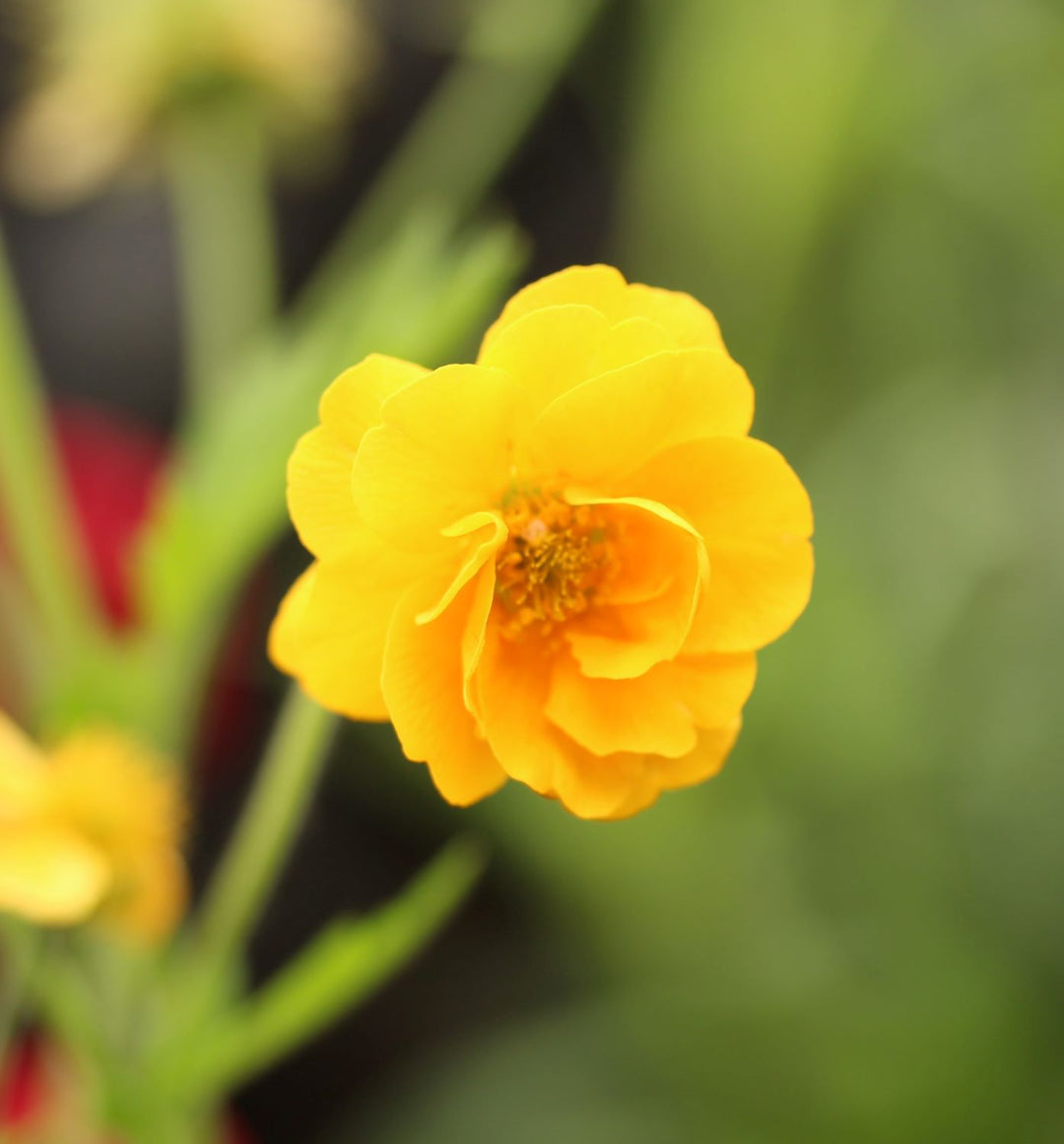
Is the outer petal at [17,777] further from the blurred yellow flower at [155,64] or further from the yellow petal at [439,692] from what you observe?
the blurred yellow flower at [155,64]

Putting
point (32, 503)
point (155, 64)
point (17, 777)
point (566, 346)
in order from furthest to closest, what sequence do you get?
point (155, 64)
point (32, 503)
point (17, 777)
point (566, 346)

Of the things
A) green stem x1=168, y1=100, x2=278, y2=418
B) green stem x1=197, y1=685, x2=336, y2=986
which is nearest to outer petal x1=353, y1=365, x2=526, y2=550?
green stem x1=197, y1=685, x2=336, y2=986

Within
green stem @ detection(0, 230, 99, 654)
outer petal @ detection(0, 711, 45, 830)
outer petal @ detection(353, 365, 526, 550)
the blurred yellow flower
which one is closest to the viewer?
outer petal @ detection(353, 365, 526, 550)

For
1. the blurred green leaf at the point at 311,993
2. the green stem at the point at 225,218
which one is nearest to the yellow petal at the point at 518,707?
the blurred green leaf at the point at 311,993

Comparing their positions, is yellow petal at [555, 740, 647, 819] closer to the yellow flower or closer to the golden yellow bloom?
the golden yellow bloom

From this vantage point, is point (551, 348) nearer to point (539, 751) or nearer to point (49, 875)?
point (539, 751)

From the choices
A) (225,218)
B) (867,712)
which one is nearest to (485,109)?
A: (225,218)

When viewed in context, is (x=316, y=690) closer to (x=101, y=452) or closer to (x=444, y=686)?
(x=444, y=686)
